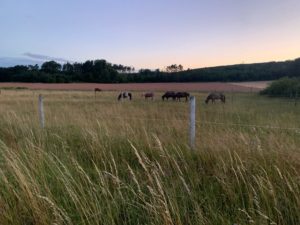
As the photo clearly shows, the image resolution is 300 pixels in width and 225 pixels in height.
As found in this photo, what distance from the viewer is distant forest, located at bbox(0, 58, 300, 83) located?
6038 cm

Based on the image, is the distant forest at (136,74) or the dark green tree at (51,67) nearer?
the distant forest at (136,74)

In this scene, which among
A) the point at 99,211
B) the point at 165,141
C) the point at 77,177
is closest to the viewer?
the point at 99,211

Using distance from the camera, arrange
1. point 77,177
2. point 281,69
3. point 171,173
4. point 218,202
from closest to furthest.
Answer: point 218,202 < point 77,177 < point 171,173 < point 281,69

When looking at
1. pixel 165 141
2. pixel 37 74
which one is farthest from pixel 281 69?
pixel 37 74

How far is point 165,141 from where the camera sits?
526 centimetres

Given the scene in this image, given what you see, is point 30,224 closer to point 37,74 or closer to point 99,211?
point 99,211

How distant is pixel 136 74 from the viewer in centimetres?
9400

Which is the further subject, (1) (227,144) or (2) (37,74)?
(2) (37,74)

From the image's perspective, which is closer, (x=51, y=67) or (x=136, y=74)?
(x=136, y=74)

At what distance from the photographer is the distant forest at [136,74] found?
6038 centimetres

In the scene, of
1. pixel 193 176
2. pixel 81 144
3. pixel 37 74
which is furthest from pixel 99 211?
pixel 37 74

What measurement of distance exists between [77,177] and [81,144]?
2.15 m

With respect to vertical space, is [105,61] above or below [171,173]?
above

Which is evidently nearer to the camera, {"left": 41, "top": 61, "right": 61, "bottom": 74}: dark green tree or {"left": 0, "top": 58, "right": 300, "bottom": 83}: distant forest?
{"left": 0, "top": 58, "right": 300, "bottom": 83}: distant forest
